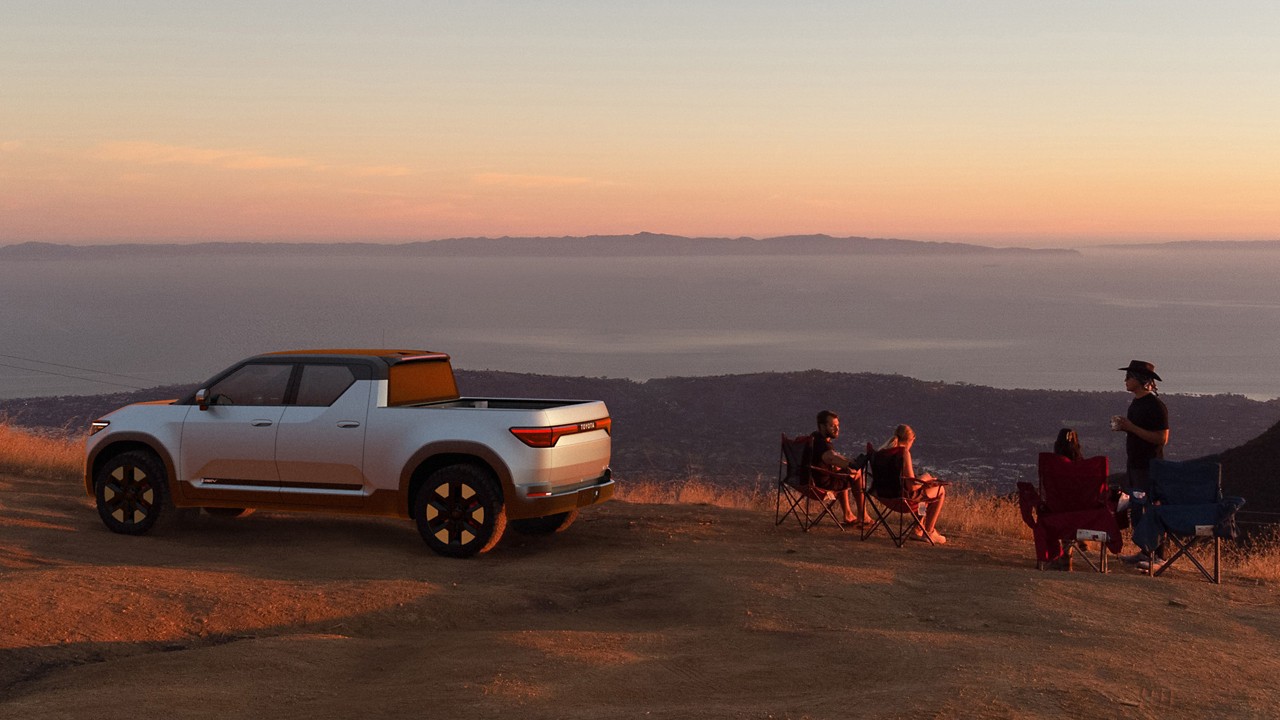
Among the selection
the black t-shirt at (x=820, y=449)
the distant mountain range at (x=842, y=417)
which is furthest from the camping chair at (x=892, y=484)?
the distant mountain range at (x=842, y=417)

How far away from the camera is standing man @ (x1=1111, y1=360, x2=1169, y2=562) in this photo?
11.3 m

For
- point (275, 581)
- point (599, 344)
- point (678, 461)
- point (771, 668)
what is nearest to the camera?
point (771, 668)

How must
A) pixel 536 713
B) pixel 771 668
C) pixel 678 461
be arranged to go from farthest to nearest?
pixel 678 461
pixel 771 668
pixel 536 713

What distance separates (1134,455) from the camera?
1158 cm

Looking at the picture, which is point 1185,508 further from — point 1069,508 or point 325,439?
point 325,439

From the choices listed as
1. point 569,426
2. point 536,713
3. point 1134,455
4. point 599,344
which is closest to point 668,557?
point 569,426

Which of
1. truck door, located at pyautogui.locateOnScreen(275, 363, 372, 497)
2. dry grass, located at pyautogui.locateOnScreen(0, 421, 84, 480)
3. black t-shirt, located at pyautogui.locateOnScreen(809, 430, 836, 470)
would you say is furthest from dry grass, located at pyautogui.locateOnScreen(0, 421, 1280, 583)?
truck door, located at pyautogui.locateOnScreen(275, 363, 372, 497)

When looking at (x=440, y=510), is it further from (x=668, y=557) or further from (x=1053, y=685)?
(x=1053, y=685)

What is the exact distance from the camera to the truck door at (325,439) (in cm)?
1138

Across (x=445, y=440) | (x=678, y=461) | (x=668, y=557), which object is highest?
(x=445, y=440)

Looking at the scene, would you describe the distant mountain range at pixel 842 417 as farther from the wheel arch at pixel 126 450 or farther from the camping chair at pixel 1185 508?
the camping chair at pixel 1185 508

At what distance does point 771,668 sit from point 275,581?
437 centimetres

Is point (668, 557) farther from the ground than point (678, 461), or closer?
farther from the ground

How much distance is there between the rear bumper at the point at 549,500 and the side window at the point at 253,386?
256 cm
